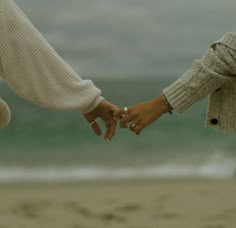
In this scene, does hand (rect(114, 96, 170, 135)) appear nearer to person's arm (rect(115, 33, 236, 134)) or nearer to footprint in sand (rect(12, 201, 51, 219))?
person's arm (rect(115, 33, 236, 134))

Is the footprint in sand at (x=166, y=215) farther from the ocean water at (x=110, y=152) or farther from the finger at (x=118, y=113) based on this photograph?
the finger at (x=118, y=113)

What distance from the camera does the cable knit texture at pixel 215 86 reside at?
264cm

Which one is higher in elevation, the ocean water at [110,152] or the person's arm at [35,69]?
the ocean water at [110,152]

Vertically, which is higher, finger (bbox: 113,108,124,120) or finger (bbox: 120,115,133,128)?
finger (bbox: 113,108,124,120)

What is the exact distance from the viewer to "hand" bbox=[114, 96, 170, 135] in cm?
294

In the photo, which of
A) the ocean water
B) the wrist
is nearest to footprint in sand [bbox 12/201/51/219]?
the ocean water

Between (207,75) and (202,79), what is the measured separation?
1.3 inches

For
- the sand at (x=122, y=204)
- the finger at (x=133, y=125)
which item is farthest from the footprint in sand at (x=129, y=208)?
the finger at (x=133, y=125)

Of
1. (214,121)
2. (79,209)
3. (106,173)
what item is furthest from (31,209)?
(214,121)

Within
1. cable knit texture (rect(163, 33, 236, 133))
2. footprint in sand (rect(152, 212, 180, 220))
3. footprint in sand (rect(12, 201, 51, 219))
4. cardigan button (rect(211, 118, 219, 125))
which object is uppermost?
footprint in sand (rect(12, 201, 51, 219))

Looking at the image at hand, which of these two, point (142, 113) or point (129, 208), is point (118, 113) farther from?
point (129, 208)

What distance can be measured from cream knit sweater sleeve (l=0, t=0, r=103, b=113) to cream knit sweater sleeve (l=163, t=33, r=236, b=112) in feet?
1.44

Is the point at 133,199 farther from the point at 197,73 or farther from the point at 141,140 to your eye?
the point at 141,140

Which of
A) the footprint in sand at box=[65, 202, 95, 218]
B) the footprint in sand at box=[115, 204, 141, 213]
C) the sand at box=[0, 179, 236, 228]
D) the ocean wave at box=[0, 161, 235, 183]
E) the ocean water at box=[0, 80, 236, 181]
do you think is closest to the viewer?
the sand at box=[0, 179, 236, 228]
